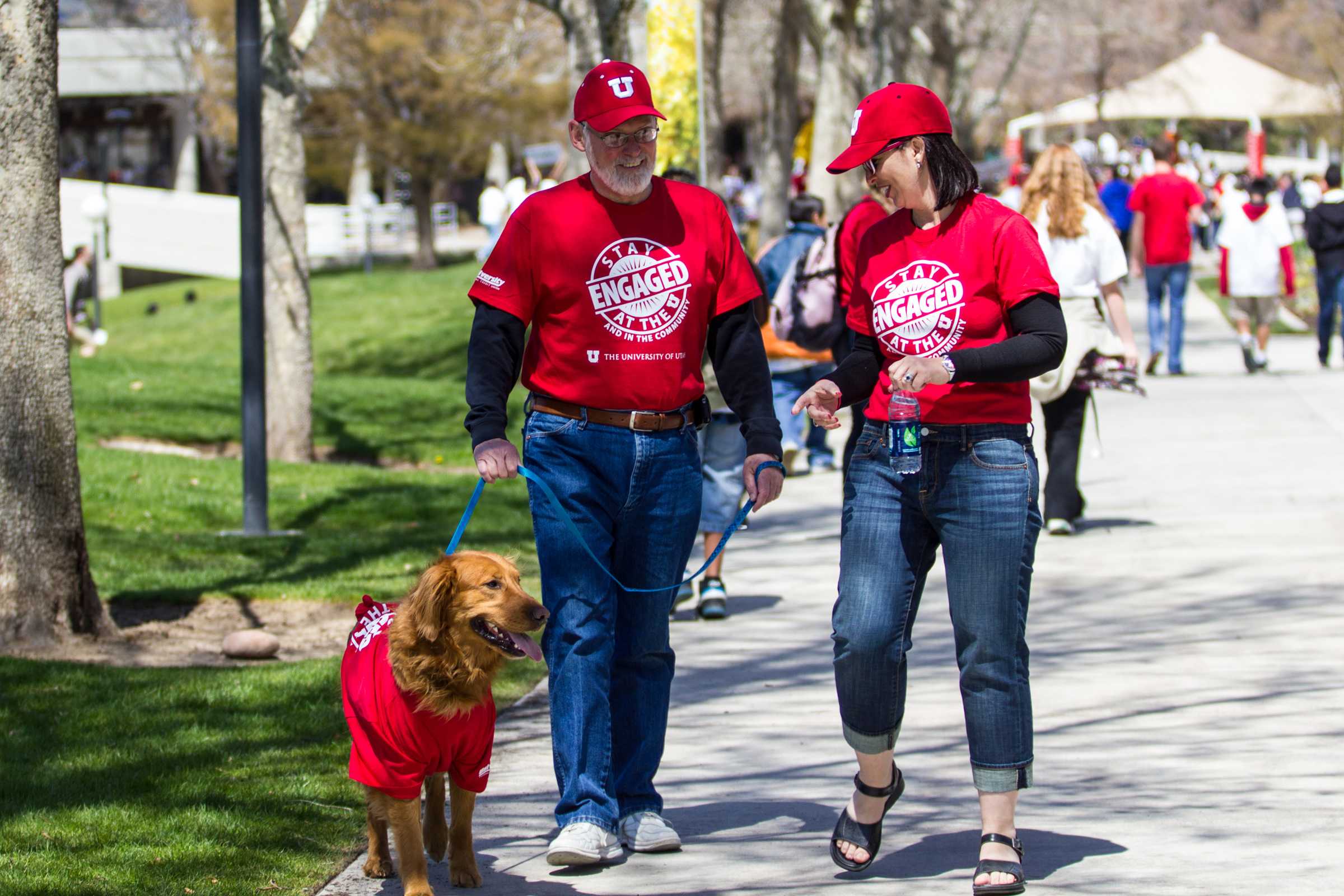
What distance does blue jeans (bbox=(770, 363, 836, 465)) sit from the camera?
11.1m

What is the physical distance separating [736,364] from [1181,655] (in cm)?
318

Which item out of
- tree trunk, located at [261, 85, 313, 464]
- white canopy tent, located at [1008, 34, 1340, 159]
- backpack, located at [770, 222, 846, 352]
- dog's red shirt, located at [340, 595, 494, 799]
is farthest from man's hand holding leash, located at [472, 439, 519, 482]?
white canopy tent, located at [1008, 34, 1340, 159]

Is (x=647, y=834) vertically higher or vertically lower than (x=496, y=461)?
lower

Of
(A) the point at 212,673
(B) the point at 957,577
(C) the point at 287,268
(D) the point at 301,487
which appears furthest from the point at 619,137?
(C) the point at 287,268

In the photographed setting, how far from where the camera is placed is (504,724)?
5977 mm

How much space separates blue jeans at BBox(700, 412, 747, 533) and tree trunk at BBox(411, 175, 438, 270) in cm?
2840

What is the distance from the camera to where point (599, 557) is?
173 inches

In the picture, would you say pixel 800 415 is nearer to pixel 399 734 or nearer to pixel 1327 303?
pixel 399 734

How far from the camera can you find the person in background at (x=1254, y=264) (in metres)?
16.1

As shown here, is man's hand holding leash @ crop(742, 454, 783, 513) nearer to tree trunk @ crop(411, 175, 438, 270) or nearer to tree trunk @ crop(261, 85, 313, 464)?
tree trunk @ crop(261, 85, 313, 464)

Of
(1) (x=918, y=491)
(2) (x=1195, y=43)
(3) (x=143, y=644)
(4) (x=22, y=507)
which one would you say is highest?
(2) (x=1195, y=43)

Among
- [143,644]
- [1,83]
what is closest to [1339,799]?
[143,644]

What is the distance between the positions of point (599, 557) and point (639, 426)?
387 millimetres

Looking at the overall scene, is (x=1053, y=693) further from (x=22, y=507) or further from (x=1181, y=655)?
(x=22, y=507)
